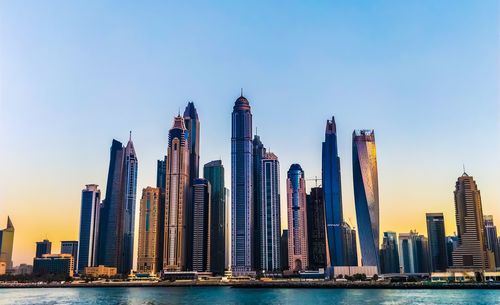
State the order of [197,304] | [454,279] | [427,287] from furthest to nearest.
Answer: [454,279]
[427,287]
[197,304]

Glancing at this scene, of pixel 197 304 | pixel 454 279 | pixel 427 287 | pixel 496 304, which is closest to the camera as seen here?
pixel 496 304

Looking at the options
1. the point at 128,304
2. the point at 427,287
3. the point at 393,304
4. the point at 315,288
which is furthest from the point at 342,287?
the point at 128,304

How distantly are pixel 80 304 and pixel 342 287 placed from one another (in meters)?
105

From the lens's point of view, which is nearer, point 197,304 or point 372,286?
point 197,304

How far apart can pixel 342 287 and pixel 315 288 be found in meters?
9.64

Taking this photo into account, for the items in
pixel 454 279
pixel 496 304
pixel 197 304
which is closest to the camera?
pixel 496 304

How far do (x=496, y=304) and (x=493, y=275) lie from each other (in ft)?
334

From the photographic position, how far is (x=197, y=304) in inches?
3895

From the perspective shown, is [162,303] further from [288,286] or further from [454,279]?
[454,279]

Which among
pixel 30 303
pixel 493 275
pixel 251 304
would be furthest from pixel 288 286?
pixel 30 303

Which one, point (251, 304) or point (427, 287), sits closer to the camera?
point (251, 304)

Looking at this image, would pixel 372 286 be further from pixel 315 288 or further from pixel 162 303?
pixel 162 303

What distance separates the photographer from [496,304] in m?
92.9

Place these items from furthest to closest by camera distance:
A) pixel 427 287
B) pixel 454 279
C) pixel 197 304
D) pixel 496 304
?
pixel 454 279
pixel 427 287
pixel 197 304
pixel 496 304
